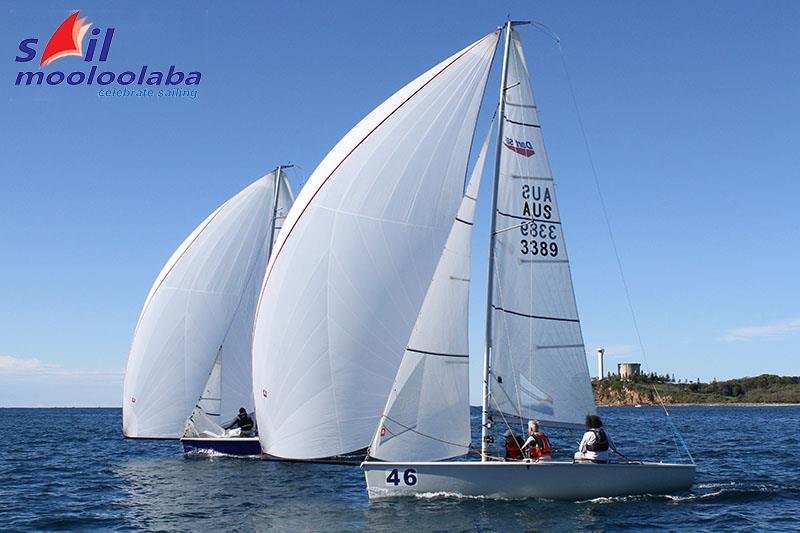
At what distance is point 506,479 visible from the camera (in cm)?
1666

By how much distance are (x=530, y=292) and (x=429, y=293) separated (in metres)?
2.50

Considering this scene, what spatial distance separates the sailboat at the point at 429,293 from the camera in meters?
17.3

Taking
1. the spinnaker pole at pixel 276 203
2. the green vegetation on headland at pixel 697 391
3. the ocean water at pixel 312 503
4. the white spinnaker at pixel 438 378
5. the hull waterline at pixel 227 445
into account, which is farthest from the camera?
the green vegetation on headland at pixel 697 391

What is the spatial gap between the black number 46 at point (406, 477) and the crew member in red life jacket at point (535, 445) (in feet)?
8.26

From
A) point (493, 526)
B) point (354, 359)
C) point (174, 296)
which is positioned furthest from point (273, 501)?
point (174, 296)

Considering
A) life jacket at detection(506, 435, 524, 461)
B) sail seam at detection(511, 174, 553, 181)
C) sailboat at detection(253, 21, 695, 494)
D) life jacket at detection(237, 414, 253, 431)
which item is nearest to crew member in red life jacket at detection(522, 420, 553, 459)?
life jacket at detection(506, 435, 524, 461)

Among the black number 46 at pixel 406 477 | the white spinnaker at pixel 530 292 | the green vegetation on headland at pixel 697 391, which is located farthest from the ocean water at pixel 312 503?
the green vegetation on headland at pixel 697 391

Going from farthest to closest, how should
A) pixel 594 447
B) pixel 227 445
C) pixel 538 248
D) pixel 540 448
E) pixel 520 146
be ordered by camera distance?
pixel 227 445, pixel 520 146, pixel 538 248, pixel 594 447, pixel 540 448

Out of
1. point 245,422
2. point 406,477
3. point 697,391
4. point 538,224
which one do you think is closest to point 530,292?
point 538,224

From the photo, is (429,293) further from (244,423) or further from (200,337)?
(200,337)

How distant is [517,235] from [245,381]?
15388 mm

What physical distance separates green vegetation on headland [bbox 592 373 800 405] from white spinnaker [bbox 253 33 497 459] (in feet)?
409

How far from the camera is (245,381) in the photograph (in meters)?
29.8

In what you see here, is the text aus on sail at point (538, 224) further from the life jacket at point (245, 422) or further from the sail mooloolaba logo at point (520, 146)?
the life jacket at point (245, 422)
